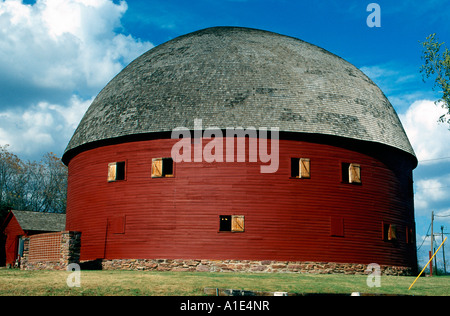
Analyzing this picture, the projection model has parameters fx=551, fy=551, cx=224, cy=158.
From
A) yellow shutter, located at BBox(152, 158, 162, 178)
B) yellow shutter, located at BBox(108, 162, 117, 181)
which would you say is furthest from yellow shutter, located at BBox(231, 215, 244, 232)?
yellow shutter, located at BBox(108, 162, 117, 181)

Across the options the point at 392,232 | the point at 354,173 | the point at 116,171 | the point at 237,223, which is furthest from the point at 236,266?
the point at 392,232

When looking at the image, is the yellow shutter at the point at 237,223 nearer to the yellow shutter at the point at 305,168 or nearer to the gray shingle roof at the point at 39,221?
the yellow shutter at the point at 305,168

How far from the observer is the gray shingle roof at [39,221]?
32.1 metres

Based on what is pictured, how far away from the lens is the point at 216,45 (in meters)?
25.8

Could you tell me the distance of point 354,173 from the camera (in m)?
23.1

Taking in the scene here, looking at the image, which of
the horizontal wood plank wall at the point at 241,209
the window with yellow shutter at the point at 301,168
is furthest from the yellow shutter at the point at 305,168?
the horizontal wood plank wall at the point at 241,209

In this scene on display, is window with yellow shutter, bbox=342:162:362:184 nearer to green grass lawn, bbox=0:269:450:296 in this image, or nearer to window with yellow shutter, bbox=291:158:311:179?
window with yellow shutter, bbox=291:158:311:179

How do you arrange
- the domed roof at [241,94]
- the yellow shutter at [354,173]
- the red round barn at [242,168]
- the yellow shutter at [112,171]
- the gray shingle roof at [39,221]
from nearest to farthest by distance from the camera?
the red round barn at [242,168] < the domed roof at [241,94] < the yellow shutter at [354,173] < the yellow shutter at [112,171] < the gray shingle roof at [39,221]

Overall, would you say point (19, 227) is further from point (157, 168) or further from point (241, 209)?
point (241, 209)

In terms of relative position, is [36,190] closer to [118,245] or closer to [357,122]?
[118,245]

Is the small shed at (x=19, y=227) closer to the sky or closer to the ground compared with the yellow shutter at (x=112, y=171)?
closer to the ground

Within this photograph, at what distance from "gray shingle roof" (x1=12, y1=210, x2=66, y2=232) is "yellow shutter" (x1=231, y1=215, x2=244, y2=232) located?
15.1m

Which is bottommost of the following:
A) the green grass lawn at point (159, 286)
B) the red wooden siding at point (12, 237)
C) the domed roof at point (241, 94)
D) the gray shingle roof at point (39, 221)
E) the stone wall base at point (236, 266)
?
the green grass lawn at point (159, 286)

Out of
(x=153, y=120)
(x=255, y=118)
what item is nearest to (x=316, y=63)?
(x=255, y=118)
